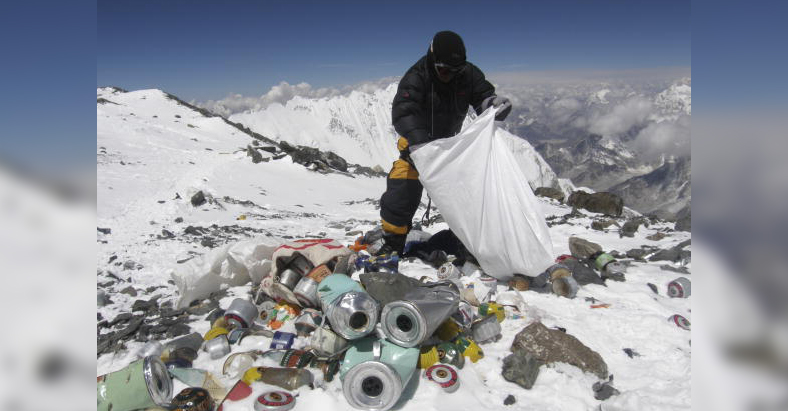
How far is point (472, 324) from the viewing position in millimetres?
3174

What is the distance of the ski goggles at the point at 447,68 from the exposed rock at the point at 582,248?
8.37 ft

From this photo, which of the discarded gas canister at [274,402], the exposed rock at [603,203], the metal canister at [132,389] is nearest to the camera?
the metal canister at [132,389]

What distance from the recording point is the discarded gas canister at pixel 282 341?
297 centimetres

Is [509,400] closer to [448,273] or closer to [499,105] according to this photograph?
[448,273]

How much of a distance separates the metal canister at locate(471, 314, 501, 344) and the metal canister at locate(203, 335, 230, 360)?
1.80m

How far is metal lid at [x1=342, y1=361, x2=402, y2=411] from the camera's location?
2.33m

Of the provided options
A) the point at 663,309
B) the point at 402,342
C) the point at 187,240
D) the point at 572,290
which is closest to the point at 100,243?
the point at 187,240

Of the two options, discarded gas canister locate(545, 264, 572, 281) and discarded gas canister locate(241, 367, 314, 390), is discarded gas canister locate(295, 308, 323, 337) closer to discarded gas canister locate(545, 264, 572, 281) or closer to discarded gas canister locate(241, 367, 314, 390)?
discarded gas canister locate(241, 367, 314, 390)

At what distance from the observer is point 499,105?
4.14m

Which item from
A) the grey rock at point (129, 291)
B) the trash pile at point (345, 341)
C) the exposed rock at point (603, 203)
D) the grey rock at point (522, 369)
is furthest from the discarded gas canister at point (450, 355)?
the exposed rock at point (603, 203)

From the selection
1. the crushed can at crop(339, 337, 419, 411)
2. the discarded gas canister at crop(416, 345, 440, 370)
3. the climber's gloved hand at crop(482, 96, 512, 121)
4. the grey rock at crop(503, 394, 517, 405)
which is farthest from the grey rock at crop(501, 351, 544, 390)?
the climber's gloved hand at crop(482, 96, 512, 121)

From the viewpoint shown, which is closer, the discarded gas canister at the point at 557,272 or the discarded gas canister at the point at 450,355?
the discarded gas canister at the point at 450,355

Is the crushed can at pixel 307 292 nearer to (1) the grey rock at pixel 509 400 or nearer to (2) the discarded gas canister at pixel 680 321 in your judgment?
(1) the grey rock at pixel 509 400
